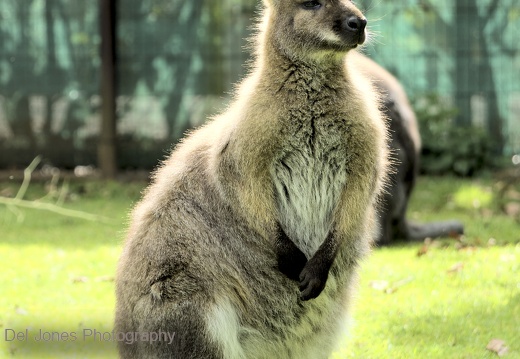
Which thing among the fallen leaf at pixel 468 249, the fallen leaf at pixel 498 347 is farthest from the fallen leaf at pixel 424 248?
the fallen leaf at pixel 498 347

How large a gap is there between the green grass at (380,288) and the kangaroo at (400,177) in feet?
0.40

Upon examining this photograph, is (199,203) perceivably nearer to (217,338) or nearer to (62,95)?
(217,338)

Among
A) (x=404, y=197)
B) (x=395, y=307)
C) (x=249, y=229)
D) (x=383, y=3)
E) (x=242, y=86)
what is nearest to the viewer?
(x=249, y=229)

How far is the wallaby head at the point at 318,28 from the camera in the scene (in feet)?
12.0

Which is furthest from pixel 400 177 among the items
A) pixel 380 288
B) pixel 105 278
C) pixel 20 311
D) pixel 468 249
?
pixel 20 311

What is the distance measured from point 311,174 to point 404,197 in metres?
3.22

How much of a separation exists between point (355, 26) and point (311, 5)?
0.23 m

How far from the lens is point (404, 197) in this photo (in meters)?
6.75

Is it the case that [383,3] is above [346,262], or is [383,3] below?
below

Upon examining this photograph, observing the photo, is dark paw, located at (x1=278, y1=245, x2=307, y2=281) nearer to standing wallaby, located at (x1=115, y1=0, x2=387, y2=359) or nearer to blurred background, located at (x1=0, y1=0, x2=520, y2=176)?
standing wallaby, located at (x1=115, y1=0, x2=387, y2=359)

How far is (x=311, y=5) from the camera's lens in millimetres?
3752

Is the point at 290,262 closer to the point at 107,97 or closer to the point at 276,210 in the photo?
the point at 276,210

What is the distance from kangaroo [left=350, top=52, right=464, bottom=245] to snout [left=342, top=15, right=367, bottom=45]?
265 centimetres

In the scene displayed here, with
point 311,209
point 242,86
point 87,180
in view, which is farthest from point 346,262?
point 87,180
